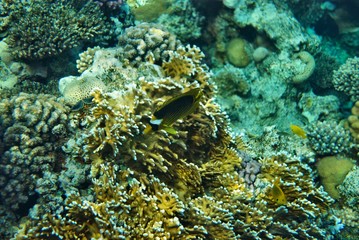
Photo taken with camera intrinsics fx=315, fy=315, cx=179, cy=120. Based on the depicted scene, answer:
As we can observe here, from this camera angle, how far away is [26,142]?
14.0ft

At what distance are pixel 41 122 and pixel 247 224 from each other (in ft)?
9.99

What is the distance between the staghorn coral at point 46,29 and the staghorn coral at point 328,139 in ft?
15.6

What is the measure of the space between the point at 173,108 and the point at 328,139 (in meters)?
4.60

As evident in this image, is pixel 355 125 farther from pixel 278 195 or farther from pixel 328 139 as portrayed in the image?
pixel 278 195

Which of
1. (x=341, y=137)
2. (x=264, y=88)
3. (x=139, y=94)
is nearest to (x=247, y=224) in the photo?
(x=139, y=94)

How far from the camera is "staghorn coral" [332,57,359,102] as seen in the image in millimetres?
7570

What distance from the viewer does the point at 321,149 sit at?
6277mm

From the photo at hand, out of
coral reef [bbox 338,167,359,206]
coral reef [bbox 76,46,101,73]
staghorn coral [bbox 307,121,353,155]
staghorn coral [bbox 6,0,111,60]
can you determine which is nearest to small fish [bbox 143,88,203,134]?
coral reef [bbox 76,46,101,73]

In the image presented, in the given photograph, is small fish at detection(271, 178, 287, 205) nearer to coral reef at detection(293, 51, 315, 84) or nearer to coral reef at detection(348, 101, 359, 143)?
coral reef at detection(348, 101, 359, 143)

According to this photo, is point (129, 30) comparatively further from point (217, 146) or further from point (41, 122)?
point (217, 146)

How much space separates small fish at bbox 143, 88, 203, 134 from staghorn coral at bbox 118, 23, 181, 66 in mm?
2366

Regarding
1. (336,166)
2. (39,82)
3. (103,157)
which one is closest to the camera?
(103,157)

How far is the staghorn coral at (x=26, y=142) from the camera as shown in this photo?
4.17 metres

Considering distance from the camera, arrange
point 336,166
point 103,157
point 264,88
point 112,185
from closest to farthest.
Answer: point 112,185 → point 103,157 → point 336,166 → point 264,88
